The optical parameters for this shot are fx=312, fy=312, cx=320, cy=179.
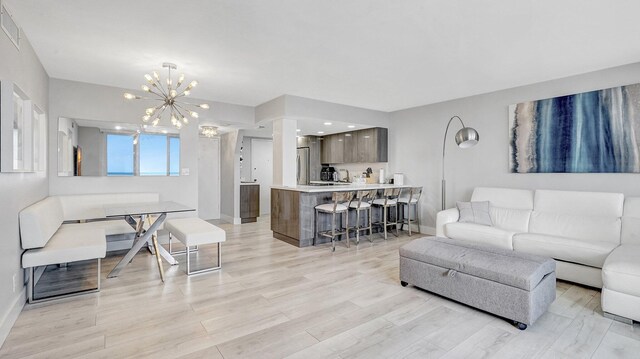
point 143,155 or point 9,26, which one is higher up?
point 9,26

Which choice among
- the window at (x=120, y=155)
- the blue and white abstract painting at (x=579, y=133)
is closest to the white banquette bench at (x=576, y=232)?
the blue and white abstract painting at (x=579, y=133)

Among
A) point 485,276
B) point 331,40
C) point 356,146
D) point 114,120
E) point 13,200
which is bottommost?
point 485,276

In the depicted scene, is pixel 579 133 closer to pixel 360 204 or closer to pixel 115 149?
pixel 360 204

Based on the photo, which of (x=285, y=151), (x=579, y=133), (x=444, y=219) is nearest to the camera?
(x=579, y=133)

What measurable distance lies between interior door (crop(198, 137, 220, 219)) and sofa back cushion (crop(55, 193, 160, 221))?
2.90 metres

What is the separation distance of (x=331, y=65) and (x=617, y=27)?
275cm

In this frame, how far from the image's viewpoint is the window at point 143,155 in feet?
15.7

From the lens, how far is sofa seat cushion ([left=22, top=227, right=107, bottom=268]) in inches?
112

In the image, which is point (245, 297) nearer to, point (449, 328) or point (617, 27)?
point (449, 328)

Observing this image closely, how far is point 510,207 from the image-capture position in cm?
455

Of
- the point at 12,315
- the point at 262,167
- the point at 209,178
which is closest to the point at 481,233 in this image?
the point at 12,315

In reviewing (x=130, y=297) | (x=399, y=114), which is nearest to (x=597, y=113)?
(x=399, y=114)

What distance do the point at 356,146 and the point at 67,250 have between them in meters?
5.71

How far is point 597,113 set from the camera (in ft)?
13.1
